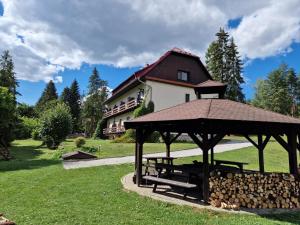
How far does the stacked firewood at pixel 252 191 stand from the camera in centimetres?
835

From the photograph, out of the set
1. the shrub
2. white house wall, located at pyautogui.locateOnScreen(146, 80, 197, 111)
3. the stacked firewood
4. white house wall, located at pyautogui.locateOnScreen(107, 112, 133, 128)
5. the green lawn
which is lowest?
the green lawn

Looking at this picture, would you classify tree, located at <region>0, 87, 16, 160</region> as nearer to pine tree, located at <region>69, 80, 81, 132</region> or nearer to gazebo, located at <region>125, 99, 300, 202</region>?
gazebo, located at <region>125, 99, 300, 202</region>

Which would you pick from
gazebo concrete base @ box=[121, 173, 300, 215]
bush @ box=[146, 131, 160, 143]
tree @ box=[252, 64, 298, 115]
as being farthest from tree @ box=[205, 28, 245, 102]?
gazebo concrete base @ box=[121, 173, 300, 215]

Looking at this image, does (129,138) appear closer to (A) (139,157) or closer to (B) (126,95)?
(B) (126,95)

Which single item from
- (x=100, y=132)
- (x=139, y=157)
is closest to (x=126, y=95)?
(x=100, y=132)

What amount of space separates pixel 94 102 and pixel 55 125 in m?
39.5

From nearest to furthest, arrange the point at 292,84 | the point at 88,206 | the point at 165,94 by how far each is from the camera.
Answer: the point at 88,206 < the point at 165,94 < the point at 292,84

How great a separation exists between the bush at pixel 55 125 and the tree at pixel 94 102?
112 ft

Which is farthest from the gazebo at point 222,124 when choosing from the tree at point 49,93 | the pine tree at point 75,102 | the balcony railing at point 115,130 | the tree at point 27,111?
the tree at point 49,93

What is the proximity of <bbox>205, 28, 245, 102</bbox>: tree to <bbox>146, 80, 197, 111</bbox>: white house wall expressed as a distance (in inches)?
741

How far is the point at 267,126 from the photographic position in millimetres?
9062

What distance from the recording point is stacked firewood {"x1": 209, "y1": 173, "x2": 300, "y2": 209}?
8.35m

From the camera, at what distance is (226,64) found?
2067 inches

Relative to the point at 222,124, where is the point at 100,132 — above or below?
above
